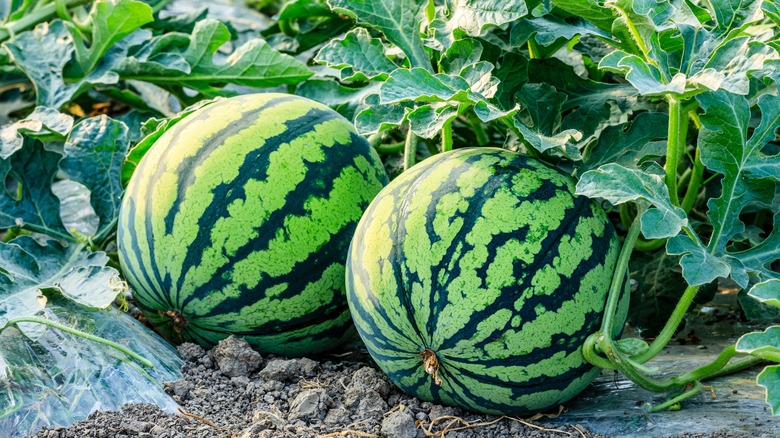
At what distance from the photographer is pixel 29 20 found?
3.62 meters

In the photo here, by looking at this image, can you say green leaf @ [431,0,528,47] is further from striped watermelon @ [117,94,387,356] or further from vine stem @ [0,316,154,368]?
vine stem @ [0,316,154,368]

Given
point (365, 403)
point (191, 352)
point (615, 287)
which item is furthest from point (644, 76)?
point (191, 352)

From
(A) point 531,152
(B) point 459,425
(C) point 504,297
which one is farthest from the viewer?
(A) point 531,152

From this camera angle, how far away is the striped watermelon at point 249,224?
225 centimetres

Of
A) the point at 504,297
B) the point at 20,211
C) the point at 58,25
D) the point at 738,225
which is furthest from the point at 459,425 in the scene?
the point at 58,25

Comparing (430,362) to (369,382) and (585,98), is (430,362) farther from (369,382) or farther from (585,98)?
(585,98)

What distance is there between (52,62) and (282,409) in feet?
6.12

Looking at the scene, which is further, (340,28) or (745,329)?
(340,28)

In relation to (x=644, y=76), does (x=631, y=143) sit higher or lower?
lower

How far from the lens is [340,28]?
11.5 feet

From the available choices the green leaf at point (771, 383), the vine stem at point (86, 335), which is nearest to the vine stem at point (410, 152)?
the vine stem at point (86, 335)

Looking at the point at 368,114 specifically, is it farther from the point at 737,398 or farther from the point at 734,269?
the point at 737,398

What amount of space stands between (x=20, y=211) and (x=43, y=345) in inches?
27.9

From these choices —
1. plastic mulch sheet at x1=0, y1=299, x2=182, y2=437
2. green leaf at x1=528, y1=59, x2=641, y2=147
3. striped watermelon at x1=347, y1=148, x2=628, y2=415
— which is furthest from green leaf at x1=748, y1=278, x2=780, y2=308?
plastic mulch sheet at x1=0, y1=299, x2=182, y2=437
